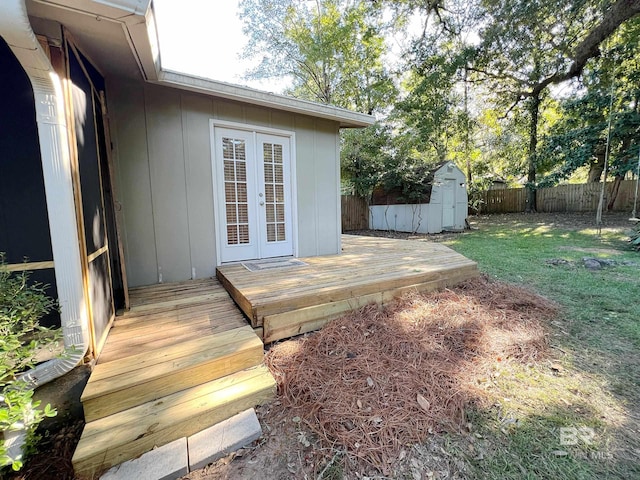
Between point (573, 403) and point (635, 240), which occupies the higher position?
point (635, 240)

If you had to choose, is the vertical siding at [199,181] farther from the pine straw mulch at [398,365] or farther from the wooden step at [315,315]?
the pine straw mulch at [398,365]

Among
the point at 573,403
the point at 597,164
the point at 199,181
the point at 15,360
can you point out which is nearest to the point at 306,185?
the point at 199,181

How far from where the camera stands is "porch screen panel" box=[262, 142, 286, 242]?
12.3 ft

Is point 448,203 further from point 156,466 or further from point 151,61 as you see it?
point 156,466

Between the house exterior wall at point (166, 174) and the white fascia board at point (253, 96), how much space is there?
0.23 meters

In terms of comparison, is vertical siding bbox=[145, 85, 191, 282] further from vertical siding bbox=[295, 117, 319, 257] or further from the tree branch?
the tree branch

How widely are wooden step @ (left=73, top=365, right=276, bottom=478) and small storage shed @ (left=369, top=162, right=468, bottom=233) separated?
9342 millimetres

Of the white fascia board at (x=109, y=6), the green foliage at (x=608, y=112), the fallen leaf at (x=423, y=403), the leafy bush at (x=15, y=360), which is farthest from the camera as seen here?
the green foliage at (x=608, y=112)

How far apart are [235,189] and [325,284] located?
5.95ft

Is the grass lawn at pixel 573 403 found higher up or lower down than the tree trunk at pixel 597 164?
lower down

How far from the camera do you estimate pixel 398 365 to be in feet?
6.46

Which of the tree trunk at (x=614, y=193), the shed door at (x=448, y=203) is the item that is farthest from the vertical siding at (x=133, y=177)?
the tree trunk at (x=614, y=193)

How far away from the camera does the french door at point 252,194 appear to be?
3.45m

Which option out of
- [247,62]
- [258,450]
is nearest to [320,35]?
[247,62]
